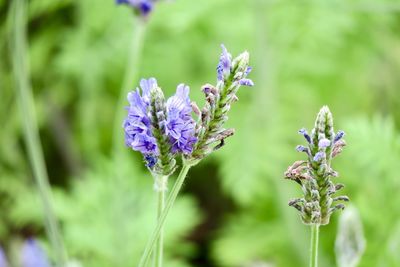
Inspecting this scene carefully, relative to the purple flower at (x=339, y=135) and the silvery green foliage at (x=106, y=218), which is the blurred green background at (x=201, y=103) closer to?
the silvery green foliage at (x=106, y=218)

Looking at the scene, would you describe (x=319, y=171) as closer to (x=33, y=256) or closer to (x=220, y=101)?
(x=220, y=101)

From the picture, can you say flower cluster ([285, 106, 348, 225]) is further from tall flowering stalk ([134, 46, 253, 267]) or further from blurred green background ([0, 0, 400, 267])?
blurred green background ([0, 0, 400, 267])

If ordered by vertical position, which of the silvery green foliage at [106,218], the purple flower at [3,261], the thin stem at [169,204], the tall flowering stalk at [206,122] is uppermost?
the silvery green foliage at [106,218]

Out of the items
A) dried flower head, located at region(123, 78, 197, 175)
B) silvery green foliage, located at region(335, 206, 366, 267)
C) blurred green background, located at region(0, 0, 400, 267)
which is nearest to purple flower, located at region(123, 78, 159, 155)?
dried flower head, located at region(123, 78, 197, 175)

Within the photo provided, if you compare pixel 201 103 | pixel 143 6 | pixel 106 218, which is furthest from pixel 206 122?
pixel 201 103

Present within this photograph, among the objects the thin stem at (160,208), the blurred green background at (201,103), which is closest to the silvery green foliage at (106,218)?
the blurred green background at (201,103)

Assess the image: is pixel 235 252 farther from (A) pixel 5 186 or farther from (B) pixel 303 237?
(A) pixel 5 186
